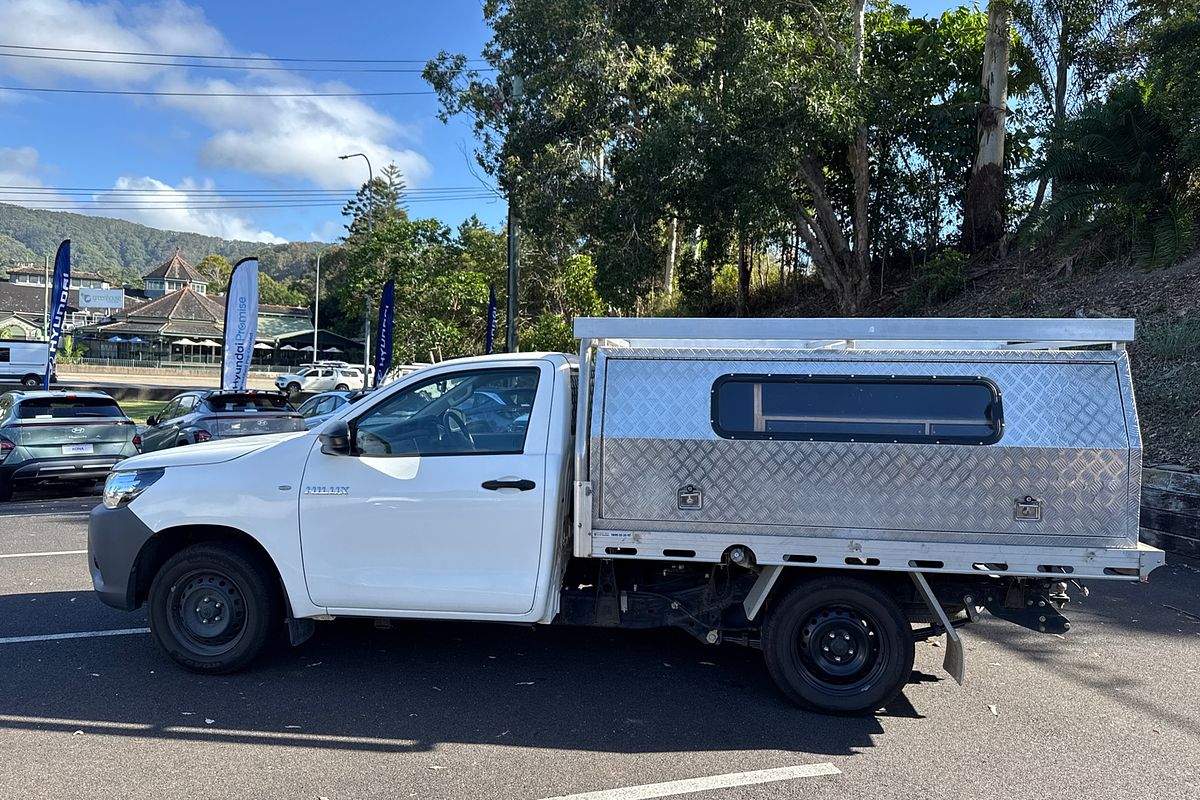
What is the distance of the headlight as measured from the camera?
5500 millimetres

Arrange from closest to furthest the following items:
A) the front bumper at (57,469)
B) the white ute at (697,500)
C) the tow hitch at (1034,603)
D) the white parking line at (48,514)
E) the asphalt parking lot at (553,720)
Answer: the asphalt parking lot at (553,720) < the white ute at (697,500) < the tow hitch at (1034,603) < the white parking line at (48,514) < the front bumper at (57,469)

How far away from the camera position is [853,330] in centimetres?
507

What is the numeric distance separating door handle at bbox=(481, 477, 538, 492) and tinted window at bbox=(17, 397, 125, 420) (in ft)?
32.3

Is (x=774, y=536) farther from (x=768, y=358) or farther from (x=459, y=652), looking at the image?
(x=459, y=652)

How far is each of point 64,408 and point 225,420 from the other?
206 centimetres

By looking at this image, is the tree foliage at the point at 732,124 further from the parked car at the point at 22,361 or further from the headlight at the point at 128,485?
the parked car at the point at 22,361

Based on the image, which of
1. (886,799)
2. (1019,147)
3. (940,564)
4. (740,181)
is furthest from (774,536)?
(1019,147)

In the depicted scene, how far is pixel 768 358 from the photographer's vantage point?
5.01 metres

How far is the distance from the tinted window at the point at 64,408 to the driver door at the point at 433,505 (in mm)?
9053

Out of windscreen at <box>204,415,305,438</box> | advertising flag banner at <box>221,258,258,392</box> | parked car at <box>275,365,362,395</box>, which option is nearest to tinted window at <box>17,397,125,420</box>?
windscreen at <box>204,415,305,438</box>

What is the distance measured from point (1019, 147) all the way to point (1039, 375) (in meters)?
17.8

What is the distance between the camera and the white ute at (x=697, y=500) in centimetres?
473

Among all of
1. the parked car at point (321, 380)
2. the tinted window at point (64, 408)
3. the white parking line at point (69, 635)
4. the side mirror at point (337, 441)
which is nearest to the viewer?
the side mirror at point (337, 441)

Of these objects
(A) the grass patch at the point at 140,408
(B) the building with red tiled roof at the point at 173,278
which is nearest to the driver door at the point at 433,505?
(A) the grass patch at the point at 140,408
